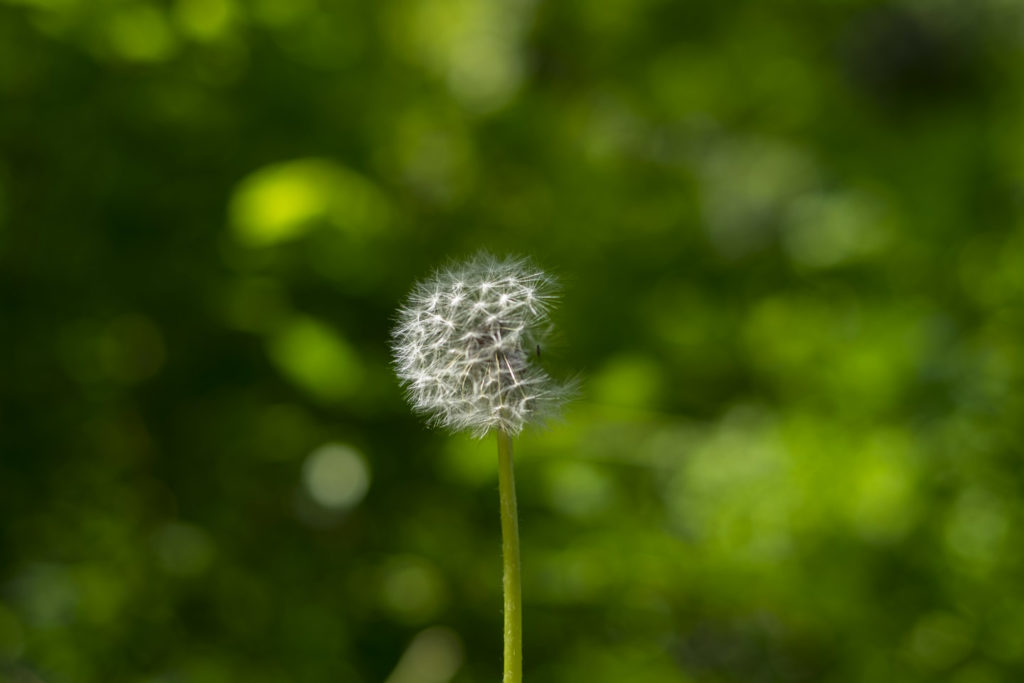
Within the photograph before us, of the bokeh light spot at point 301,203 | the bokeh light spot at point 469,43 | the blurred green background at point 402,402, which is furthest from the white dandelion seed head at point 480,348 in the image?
the bokeh light spot at point 469,43

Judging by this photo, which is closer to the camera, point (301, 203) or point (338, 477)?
point (301, 203)

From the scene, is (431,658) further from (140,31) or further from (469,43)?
(469,43)

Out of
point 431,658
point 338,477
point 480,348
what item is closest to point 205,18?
point 338,477

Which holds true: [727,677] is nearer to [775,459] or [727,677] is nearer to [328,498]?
[775,459]

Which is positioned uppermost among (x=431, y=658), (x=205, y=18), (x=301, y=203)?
(x=205, y=18)

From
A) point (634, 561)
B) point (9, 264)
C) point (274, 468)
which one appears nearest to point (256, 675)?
point (274, 468)

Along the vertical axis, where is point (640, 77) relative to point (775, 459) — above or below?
above

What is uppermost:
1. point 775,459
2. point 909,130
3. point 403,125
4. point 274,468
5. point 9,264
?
point 909,130

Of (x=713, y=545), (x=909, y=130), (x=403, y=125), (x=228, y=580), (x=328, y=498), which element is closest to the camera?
(x=713, y=545)

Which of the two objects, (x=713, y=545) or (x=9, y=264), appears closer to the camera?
(x=713, y=545)
